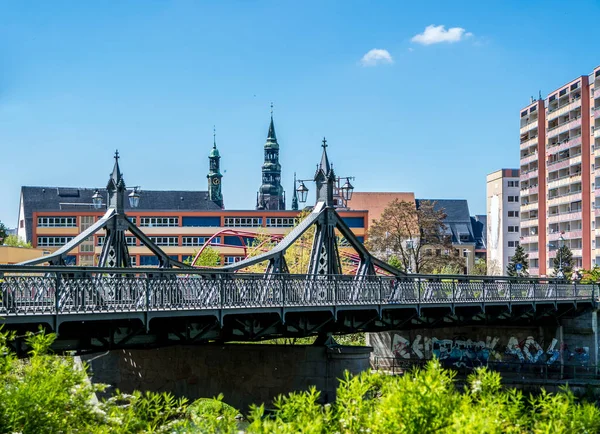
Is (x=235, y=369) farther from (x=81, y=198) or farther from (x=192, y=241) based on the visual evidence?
(x=81, y=198)

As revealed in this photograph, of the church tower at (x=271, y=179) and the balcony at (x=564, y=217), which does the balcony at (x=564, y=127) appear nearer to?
the balcony at (x=564, y=217)

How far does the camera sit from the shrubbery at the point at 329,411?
13766 mm

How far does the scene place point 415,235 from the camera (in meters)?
81.8

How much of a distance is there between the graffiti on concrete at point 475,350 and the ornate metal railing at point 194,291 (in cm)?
1154

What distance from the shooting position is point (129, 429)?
1572cm

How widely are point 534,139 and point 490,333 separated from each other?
5175 cm

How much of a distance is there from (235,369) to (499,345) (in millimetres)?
23217

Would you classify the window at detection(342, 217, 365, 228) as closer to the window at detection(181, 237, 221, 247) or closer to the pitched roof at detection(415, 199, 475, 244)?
the window at detection(181, 237, 221, 247)

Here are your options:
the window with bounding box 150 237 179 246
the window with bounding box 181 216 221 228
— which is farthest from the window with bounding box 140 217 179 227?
the window with bounding box 181 216 221 228

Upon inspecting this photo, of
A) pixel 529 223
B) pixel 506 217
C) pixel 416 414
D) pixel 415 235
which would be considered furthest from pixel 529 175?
pixel 416 414

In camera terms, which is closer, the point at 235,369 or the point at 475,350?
the point at 235,369

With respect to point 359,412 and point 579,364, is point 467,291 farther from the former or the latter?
point 359,412

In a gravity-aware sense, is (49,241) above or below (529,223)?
below

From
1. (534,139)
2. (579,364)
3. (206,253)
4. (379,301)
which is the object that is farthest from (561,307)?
(534,139)
